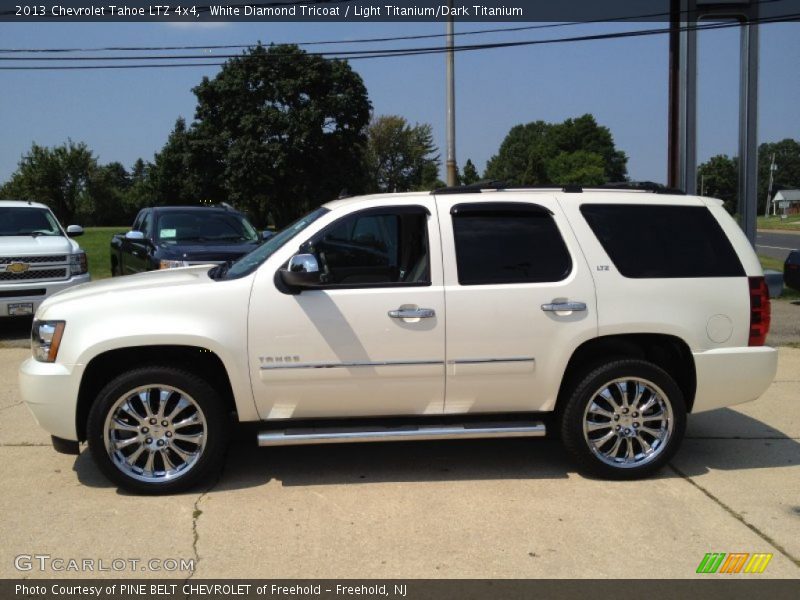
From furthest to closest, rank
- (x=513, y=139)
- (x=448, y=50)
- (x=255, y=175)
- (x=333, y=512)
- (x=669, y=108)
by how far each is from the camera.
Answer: (x=513, y=139)
(x=255, y=175)
(x=448, y=50)
(x=669, y=108)
(x=333, y=512)

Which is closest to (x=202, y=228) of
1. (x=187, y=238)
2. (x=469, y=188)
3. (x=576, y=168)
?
(x=187, y=238)

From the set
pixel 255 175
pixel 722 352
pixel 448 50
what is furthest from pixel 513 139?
pixel 722 352

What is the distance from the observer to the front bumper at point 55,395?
4535 mm

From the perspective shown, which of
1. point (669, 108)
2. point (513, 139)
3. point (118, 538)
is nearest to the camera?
point (118, 538)

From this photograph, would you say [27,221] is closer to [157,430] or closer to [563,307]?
[157,430]

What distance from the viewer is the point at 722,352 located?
4.94 meters

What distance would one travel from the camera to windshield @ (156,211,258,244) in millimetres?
11109

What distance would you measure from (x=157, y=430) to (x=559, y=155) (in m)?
93.1

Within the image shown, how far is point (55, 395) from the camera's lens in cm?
454

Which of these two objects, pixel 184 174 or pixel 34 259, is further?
pixel 184 174

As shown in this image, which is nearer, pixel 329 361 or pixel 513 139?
pixel 329 361
